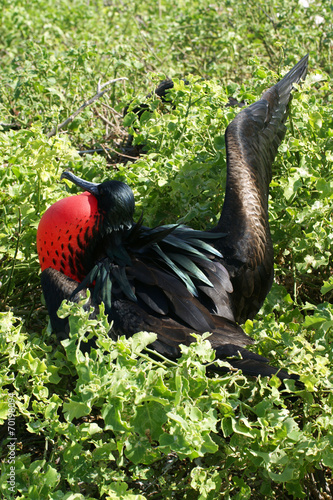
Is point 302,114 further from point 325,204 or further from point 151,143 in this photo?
point 151,143

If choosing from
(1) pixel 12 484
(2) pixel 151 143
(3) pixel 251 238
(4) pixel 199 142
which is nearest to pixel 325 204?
(3) pixel 251 238

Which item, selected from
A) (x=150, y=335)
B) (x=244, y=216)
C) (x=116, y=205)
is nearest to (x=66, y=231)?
(x=116, y=205)

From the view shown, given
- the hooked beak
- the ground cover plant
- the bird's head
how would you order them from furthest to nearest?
the hooked beak < the bird's head < the ground cover plant

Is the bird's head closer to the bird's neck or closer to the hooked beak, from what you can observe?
the hooked beak

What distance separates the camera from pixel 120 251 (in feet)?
6.63

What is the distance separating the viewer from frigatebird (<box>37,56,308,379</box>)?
1798 millimetres

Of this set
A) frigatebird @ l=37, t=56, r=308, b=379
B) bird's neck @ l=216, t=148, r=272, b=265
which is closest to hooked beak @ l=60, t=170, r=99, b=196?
frigatebird @ l=37, t=56, r=308, b=379

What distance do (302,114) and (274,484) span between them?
1.47m

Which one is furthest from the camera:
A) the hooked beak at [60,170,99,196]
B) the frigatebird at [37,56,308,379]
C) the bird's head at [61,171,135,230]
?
the hooked beak at [60,170,99,196]

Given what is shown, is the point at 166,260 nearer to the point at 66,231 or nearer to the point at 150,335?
the point at 66,231

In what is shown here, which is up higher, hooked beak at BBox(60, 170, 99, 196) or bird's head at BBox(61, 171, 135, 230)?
hooked beak at BBox(60, 170, 99, 196)

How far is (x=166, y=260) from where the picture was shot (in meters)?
1.95

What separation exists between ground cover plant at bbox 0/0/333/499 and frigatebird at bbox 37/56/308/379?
0.36 feet

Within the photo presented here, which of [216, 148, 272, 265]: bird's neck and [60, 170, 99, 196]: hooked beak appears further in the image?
[60, 170, 99, 196]: hooked beak
